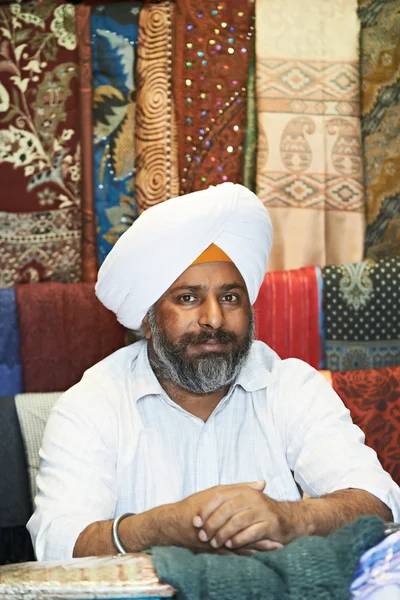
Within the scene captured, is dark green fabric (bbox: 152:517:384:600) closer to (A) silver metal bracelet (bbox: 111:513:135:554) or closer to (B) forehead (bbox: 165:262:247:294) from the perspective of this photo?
(A) silver metal bracelet (bbox: 111:513:135:554)

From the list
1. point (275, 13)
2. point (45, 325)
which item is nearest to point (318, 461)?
point (45, 325)

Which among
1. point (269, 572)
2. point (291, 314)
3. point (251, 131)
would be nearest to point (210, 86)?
point (251, 131)

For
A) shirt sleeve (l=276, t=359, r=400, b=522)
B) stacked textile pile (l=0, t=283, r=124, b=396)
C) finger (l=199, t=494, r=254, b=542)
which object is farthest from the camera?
stacked textile pile (l=0, t=283, r=124, b=396)

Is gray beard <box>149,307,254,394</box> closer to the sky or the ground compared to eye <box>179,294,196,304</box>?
closer to the ground

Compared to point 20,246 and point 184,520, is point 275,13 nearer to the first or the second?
point 20,246

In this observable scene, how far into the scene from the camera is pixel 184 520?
60.5 inches

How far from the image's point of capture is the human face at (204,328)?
6.51ft

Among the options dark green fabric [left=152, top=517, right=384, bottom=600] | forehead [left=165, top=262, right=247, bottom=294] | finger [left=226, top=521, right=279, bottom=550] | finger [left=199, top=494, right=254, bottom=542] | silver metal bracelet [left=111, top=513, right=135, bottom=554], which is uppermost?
forehead [left=165, top=262, right=247, bottom=294]

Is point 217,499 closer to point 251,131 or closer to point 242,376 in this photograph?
point 242,376

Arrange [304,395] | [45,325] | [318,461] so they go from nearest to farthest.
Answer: [318,461], [304,395], [45,325]

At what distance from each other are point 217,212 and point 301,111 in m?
0.80

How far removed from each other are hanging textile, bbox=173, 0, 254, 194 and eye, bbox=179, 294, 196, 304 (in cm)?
68

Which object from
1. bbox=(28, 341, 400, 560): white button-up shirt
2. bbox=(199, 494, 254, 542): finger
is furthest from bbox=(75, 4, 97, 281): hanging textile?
bbox=(199, 494, 254, 542): finger

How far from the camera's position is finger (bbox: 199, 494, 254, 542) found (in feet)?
4.93
